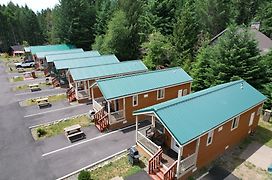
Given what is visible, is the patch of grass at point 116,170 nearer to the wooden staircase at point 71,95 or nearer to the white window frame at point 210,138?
the white window frame at point 210,138

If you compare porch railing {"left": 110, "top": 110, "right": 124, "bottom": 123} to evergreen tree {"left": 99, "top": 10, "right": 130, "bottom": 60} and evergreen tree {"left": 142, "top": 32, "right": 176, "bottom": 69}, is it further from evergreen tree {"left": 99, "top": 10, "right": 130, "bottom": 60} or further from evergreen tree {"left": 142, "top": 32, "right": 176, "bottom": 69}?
evergreen tree {"left": 99, "top": 10, "right": 130, "bottom": 60}

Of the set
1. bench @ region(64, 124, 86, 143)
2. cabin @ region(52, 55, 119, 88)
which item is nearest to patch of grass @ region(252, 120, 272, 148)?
bench @ region(64, 124, 86, 143)

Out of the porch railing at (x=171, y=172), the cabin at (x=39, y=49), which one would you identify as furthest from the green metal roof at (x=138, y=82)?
the cabin at (x=39, y=49)

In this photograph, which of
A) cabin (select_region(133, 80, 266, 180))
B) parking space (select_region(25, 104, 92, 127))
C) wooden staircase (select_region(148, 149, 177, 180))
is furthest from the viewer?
parking space (select_region(25, 104, 92, 127))

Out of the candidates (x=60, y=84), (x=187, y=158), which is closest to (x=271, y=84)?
(x=187, y=158)

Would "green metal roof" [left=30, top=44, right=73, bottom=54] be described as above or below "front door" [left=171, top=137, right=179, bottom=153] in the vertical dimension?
above

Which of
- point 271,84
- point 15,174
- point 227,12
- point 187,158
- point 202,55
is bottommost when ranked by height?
point 15,174

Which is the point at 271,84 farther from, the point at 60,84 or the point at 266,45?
the point at 60,84
